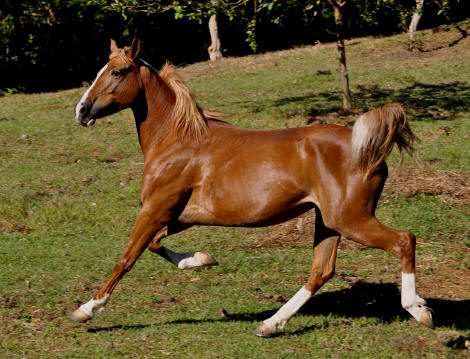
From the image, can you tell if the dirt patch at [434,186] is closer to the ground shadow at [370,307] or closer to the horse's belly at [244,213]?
the ground shadow at [370,307]

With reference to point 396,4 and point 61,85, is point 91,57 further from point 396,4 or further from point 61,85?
point 396,4

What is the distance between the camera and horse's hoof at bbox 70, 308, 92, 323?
6.12 m

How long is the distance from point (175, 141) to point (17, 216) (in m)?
4.22

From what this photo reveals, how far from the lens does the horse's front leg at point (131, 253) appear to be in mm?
6125

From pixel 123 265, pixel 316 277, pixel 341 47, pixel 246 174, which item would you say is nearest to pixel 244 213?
pixel 246 174

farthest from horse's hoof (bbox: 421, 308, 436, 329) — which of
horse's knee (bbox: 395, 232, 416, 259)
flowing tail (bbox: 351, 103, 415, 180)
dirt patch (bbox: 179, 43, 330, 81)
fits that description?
dirt patch (bbox: 179, 43, 330, 81)

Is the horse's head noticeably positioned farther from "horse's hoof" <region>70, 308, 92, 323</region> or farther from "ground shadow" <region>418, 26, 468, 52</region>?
"ground shadow" <region>418, 26, 468, 52</region>

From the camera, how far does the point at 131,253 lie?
20.3 feet

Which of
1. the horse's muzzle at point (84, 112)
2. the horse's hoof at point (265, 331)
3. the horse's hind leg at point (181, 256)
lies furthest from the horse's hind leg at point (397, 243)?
the horse's muzzle at point (84, 112)

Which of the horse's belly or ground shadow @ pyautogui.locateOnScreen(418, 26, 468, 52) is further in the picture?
ground shadow @ pyautogui.locateOnScreen(418, 26, 468, 52)

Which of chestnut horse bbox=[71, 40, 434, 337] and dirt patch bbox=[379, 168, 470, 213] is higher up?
chestnut horse bbox=[71, 40, 434, 337]

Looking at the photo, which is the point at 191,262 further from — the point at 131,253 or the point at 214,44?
the point at 214,44

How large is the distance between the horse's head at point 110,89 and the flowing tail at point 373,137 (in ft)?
7.01

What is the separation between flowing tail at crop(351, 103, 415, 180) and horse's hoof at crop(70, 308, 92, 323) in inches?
104
